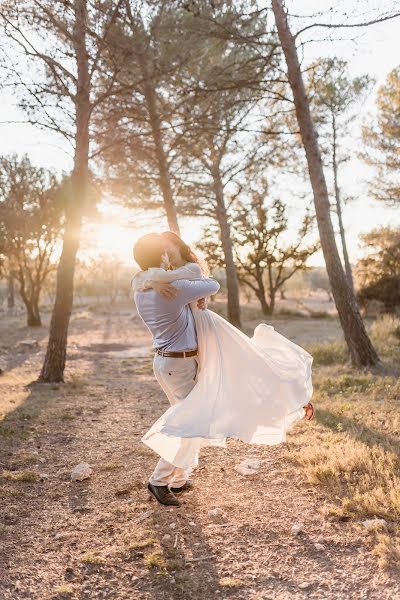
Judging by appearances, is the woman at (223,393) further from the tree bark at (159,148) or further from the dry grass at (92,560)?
the tree bark at (159,148)

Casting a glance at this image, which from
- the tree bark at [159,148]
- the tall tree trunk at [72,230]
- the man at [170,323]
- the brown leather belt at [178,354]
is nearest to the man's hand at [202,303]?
the man at [170,323]

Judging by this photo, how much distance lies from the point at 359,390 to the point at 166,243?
16.7ft

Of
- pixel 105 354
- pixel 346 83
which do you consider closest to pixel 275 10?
pixel 105 354

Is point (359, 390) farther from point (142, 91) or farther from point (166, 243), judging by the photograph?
point (142, 91)

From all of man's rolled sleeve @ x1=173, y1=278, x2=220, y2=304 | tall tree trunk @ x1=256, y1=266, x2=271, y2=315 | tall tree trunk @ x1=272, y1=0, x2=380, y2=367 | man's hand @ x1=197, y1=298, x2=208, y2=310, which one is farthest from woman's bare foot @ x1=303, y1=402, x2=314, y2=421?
tall tree trunk @ x1=256, y1=266, x2=271, y2=315

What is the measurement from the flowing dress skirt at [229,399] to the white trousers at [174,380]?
0.26 feet

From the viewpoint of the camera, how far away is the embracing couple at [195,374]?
3.72m

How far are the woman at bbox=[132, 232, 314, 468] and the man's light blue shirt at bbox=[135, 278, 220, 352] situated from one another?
7 cm

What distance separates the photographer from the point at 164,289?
11.9ft

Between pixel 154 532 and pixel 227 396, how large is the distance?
3.52 ft

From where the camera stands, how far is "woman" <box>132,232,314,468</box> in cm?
371

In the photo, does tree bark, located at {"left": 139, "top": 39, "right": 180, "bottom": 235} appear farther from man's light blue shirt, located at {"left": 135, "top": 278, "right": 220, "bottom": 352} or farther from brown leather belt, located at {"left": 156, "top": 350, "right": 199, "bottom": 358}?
brown leather belt, located at {"left": 156, "top": 350, "right": 199, "bottom": 358}

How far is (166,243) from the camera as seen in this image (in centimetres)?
384

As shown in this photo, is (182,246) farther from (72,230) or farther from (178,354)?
(72,230)
